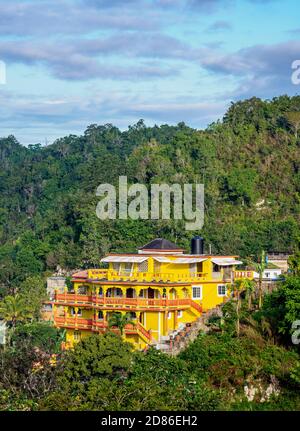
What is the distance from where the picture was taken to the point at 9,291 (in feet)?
248

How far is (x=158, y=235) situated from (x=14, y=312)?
17.3m

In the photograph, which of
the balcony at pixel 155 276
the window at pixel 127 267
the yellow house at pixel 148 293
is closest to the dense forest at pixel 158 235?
the yellow house at pixel 148 293

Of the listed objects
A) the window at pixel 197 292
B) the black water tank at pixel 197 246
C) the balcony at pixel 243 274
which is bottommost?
the window at pixel 197 292

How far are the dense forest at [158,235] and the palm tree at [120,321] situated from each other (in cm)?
279

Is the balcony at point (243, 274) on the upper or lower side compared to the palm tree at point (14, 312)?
upper

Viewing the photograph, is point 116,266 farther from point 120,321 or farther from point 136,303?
point 120,321

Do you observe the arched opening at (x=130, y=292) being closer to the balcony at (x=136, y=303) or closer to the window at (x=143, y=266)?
the balcony at (x=136, y=303)

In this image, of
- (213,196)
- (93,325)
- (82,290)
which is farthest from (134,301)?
(213,196)

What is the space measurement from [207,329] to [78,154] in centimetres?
10361

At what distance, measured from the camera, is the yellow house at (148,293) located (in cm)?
3966

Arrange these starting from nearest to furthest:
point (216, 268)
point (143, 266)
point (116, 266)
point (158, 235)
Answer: point (143, 266)
point (216, 268)
point (116, 266)
point (158, 235)

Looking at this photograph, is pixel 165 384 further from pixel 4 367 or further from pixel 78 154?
pixel 78 154

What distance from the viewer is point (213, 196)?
263ft

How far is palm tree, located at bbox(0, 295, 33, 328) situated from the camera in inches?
2376
